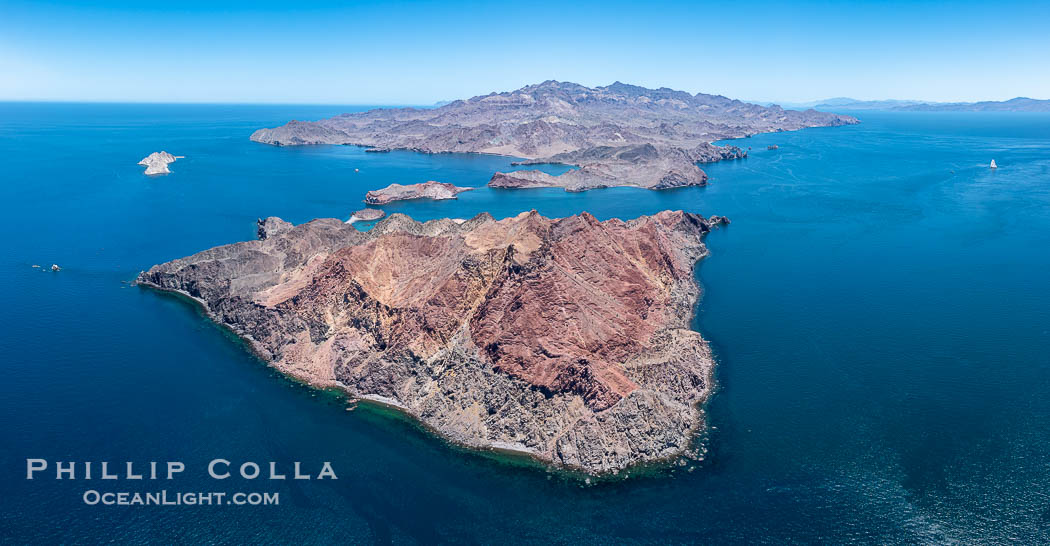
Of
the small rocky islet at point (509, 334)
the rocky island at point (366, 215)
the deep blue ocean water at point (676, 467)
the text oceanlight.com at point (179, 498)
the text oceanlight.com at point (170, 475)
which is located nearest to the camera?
the deep blue ocean water at point (676, 467)

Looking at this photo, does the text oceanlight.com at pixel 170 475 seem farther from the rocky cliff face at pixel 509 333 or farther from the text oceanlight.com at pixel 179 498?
the rocky cliff face at pixel 509 333

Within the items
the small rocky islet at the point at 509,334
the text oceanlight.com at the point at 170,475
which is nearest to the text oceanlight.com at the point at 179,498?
the text oceanlight.com at the point at 170,475

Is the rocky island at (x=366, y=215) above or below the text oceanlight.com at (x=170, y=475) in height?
above

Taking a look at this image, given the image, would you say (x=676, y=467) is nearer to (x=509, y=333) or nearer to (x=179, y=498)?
(x=509, y=333)

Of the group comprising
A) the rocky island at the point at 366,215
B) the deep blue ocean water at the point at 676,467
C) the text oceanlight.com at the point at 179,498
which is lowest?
the text oceanlight.com at the point at 179,498

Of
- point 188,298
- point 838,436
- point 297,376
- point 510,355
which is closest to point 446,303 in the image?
point 510,355

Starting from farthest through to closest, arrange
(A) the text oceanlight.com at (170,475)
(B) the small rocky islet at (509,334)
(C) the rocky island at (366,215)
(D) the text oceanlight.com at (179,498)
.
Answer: (C) the rocky island at (366,215) < (B) the small rocky islet at (509,334) < (A) the text oceanlight.com at (170,475) < (D) the text oceanlight.com at (179,498)

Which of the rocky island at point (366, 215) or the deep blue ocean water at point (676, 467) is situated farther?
the rocky island at point (366, 215)

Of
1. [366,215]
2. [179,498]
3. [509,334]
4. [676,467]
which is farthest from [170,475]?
[366,215]
